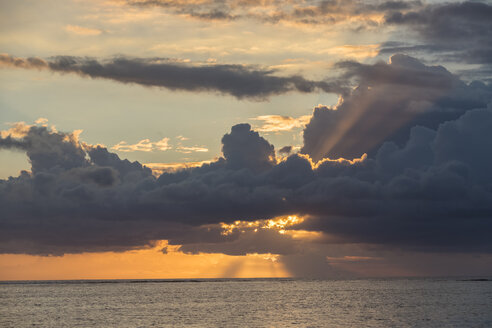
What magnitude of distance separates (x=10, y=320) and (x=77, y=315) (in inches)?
834

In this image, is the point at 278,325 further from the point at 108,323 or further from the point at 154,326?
the point at 108,323

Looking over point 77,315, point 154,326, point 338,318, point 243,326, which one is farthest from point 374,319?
point 77,315

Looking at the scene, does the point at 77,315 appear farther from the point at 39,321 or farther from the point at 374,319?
the point at 374,319

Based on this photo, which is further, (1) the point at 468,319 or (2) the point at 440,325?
(1) the point at 468,319

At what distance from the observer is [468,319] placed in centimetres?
17538

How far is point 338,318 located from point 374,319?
9.46 meters

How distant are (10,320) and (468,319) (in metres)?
121

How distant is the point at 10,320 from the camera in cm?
18375

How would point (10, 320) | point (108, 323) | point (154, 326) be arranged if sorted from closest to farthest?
point (154, 326)
point (108, 323)
point (10, 320)

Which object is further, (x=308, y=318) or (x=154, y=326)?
(x=308, y=318)

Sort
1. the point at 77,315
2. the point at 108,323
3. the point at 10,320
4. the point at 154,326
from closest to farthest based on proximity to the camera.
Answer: the point at 154,326
the point at 108,323
the point at 10,320
the point at 77,315

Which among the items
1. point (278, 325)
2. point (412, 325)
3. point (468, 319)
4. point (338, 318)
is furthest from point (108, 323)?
point (468, 319)

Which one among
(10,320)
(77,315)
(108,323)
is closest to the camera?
(108,323)

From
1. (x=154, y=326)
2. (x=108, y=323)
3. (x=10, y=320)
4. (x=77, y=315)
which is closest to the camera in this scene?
(x=154, y=326)
